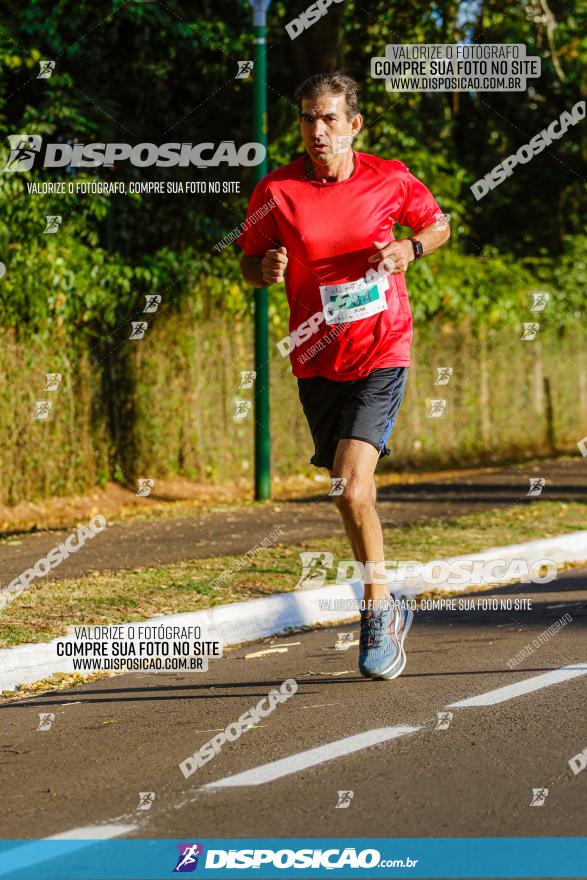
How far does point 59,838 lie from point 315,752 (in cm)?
111

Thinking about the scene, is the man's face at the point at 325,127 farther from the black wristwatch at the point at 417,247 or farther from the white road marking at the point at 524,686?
the white road marking at the point at 524,686

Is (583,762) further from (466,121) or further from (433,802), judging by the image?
(466,121)

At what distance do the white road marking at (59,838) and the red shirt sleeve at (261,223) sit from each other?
2848 millimetres

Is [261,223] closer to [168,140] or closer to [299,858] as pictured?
[299,858]

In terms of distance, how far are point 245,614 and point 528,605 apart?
1.72 metres

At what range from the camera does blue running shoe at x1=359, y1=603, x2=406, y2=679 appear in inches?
225

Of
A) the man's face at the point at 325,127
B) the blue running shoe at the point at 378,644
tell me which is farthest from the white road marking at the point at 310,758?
the man's face at the point at 325,127

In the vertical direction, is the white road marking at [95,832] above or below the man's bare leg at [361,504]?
below

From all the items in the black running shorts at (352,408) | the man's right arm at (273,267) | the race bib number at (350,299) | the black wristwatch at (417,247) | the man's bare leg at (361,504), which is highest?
the black wristwatch at (417,247)

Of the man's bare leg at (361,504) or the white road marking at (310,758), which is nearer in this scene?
the white road marking at (310,758)

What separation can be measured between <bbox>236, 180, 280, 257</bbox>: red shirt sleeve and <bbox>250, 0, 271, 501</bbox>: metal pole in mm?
6683

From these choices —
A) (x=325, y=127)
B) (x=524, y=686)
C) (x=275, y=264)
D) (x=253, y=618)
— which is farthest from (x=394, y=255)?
(x=253, y=618)

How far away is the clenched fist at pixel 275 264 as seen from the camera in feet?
18.4

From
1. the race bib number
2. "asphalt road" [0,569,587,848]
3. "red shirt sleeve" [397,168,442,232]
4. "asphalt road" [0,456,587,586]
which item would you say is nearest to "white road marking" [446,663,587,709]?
"asphalt road" [0,569,587,848]
